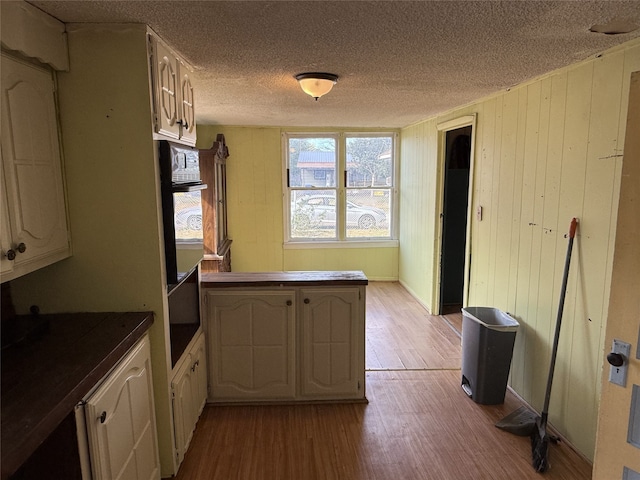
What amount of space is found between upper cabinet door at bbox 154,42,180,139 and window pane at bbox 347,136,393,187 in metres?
3.78

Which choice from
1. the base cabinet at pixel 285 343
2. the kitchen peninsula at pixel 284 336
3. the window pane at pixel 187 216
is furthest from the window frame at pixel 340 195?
the window pane at pixel 187 216

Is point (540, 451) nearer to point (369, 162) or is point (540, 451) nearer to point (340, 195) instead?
point (340, 195)

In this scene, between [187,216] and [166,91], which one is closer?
A: [166,91]

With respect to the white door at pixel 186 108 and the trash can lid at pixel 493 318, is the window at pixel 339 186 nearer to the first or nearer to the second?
the trash can lid at pixel 493 318

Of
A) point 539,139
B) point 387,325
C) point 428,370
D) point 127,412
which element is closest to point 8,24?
point 127,412

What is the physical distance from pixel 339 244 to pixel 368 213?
1.94 feet

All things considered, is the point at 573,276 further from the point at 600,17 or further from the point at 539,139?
the point at 600,17

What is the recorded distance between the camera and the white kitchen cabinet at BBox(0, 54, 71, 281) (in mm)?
1443

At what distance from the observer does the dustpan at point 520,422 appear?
2539mm

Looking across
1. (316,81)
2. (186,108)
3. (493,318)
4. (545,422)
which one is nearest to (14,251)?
(186,108)

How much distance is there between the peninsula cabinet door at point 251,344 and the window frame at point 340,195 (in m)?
3.08

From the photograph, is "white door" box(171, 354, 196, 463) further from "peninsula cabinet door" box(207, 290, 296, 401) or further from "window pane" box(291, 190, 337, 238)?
"window pane" box(291, 190, 337, 238)

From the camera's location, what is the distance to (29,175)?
1.58 meters

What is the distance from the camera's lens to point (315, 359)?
2803 mm
